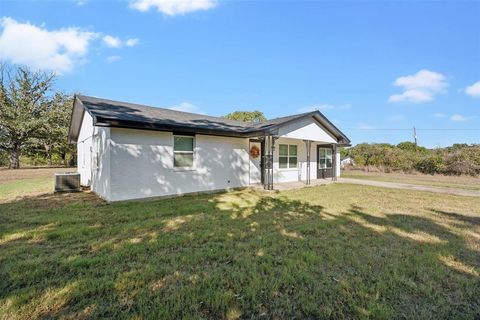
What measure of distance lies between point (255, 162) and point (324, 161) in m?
6.50

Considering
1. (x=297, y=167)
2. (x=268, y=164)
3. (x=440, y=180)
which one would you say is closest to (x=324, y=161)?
(x=297, y=167)

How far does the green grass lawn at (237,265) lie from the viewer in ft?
7.57

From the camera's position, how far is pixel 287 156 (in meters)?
13.3

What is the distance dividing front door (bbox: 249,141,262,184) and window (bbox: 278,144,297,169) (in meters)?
1.51

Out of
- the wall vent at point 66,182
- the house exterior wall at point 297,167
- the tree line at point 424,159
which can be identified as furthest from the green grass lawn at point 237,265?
the tree line at point 424,159

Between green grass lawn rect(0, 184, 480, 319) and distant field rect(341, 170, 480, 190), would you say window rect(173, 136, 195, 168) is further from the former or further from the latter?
distant field rect(341, 170, 480, 190)

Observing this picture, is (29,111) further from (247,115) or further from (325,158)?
(247,115)

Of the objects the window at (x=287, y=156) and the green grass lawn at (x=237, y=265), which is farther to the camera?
the window at (x=287, y=156)

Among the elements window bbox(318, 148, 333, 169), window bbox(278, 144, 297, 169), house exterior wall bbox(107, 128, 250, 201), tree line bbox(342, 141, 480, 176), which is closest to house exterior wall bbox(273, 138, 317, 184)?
window bbox(278, 144, 297, 169)

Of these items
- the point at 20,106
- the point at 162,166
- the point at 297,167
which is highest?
the point at 20,106

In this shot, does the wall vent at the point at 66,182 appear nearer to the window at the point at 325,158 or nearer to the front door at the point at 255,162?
the front door at the point at 255,162

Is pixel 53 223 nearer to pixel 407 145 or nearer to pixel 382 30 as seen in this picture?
pixel 382 30

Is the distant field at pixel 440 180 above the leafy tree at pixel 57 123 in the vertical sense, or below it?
below

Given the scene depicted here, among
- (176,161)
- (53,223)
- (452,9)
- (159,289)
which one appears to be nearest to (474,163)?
(452,9)
